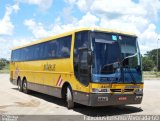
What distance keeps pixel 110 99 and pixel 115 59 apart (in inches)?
59.0

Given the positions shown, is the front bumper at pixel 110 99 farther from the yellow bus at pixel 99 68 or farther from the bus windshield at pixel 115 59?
the bus windshield at pixel 115 59

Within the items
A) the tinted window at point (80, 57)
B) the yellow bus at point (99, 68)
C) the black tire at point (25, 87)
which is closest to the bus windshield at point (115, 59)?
the yellow bus at point (99, 68)

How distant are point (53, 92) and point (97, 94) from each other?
459cm

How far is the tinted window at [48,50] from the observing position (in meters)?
A: 15.2

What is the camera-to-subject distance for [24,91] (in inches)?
897

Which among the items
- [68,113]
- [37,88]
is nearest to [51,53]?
[37,88]

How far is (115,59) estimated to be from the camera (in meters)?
13.1

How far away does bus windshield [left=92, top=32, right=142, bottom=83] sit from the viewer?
12.7 meters

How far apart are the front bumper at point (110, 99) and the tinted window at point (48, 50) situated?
9.42 ft

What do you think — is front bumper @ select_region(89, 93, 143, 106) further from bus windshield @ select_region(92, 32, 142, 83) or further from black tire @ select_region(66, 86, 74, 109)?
black tire @ select_region(66, 86, 74, 109)

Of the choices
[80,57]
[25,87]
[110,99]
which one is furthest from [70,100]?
[25,87]

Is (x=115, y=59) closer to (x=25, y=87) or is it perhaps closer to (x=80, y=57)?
(x=80, y=57)

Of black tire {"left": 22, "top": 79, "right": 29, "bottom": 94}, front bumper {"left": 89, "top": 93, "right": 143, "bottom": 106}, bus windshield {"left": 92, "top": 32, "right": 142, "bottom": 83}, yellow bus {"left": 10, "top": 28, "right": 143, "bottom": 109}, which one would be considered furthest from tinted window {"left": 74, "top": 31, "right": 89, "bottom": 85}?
black tire {"left": 22, "top": 79, "right": 29, "bottom": 94}

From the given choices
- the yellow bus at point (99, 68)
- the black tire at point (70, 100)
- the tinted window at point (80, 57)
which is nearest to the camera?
the yellow bus at point (99, 68)
